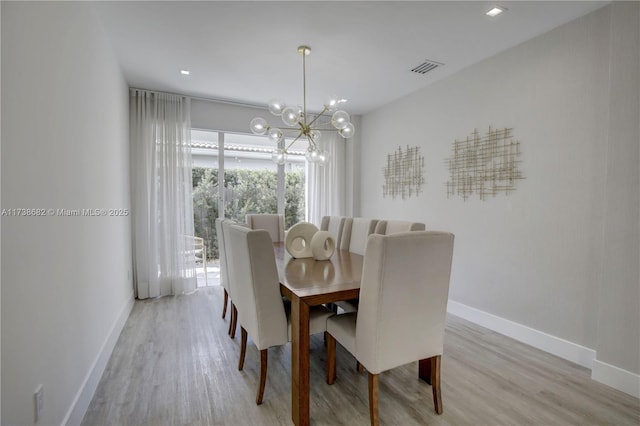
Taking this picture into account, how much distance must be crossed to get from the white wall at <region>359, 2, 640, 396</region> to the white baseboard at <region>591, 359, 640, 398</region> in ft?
0.15

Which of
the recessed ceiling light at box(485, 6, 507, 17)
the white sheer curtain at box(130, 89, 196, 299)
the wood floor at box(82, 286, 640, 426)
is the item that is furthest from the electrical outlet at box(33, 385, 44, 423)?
the recessed ceiling light at box(485, 6, 507, 17)

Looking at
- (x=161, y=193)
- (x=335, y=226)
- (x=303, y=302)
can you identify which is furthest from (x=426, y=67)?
(x=161, y=193)

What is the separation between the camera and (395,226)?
2.61 m

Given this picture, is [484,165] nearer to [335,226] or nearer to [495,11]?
[495,11]

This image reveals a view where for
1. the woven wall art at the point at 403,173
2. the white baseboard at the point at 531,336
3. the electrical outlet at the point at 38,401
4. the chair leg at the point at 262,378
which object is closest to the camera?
the electrical outlet at the point at 38,401

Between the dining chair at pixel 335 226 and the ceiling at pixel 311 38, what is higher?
the ceiling at pixel 311 38

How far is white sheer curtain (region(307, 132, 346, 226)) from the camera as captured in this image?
16.5ft

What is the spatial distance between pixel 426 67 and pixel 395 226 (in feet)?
6.00

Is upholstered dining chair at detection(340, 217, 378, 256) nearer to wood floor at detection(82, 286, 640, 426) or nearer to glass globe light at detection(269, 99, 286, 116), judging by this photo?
wood floor at detection(82, 286, 640, 426)

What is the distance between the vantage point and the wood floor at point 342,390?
5.67 feet

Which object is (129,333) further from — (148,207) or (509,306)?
(509,306)

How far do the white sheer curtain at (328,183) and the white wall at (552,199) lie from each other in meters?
1.93

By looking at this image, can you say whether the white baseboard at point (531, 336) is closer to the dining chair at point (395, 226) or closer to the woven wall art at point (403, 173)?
the dining chair at point (395, 226)

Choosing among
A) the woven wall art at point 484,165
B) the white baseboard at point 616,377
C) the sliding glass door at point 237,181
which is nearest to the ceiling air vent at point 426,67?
the woven wall art at point 484,165
